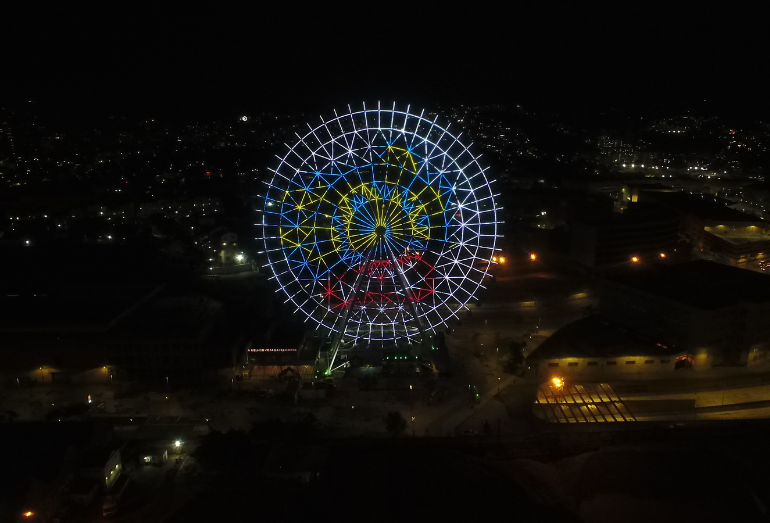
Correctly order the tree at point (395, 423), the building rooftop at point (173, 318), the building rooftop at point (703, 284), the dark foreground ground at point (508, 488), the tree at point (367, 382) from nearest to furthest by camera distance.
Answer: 1. the dark foreground ground at point (508, 488)
2. the tree at point (395, 423)
3. the tree at point (367, 382)
4. the building rooftop at point (173, 318)
5. the building rooftop at point (703, 284)

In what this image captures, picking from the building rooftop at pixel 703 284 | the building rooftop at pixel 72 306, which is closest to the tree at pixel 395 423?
the building rooftop at pixel 72 306

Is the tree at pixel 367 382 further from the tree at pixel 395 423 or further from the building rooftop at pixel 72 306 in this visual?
the building rooftop at pixel 72 306

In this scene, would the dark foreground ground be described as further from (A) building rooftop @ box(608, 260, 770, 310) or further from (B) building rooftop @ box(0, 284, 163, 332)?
(B) building rooftop @ box(0, 284, 163, 332)

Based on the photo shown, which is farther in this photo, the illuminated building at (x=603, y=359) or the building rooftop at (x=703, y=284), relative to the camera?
the building rooftop at (x=703, y=284)

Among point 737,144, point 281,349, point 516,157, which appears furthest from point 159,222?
point 737,144

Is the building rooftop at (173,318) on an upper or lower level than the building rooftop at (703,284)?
lower

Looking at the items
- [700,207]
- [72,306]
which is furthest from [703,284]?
[72,306]

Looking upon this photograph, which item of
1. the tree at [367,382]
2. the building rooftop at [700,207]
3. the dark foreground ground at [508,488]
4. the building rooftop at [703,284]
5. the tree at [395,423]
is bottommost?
the dark foreground ground at [508,488]
